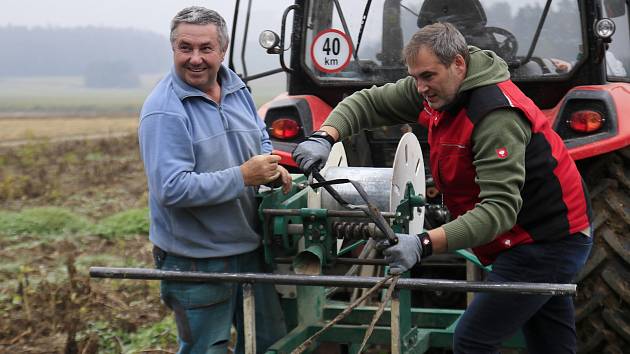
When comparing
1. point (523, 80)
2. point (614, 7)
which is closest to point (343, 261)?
point (523, 80)

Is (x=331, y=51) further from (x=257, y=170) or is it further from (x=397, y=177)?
(x=257, y=170)

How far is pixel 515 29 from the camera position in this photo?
193 inches

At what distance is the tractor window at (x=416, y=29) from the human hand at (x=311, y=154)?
163 cm

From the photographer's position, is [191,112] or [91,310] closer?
[191,112]

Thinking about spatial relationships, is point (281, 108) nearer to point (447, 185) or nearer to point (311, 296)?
point (311, 296)

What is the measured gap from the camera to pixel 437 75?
308cm

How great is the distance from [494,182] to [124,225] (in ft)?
21.0

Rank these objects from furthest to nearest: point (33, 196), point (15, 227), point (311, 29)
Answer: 1. point (33, 196)
2. point (15, 227)
3. point (311, 29)

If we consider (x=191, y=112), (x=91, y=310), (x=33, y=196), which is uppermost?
(x=191, y=112)

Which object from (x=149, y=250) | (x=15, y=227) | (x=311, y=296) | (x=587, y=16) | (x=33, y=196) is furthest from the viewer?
(x=33, y=196)

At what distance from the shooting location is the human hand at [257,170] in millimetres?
3305

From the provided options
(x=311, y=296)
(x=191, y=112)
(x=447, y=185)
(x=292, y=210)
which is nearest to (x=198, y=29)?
(x=191, y=112)

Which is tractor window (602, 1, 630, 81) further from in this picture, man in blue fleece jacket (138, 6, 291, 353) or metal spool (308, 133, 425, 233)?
man in blue fleece jacket (138, 6, 291, 353)

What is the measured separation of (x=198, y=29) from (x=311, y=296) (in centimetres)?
139
